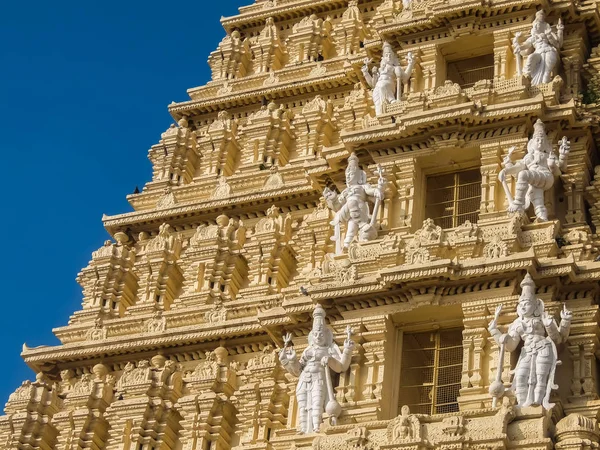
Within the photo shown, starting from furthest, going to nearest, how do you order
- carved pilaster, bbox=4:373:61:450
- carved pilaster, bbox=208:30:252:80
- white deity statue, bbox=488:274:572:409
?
carved pilaster, bbox=208:30:252:80
carved pilaster, bbox=4:373:61:450
white deity statue, bbox=488:274:572:409

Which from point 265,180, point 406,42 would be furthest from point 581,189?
point 265,180

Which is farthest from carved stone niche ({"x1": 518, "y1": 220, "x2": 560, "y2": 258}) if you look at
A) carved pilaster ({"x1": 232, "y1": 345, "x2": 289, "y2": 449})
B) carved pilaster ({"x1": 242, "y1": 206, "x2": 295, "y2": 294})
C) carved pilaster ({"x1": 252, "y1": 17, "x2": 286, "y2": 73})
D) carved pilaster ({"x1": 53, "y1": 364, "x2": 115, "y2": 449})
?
carved pilaster ({"x1": 252, "y1": 17, "x2": 286, "y2": 73})

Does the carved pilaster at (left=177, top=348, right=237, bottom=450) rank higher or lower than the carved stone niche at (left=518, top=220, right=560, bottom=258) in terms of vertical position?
lower

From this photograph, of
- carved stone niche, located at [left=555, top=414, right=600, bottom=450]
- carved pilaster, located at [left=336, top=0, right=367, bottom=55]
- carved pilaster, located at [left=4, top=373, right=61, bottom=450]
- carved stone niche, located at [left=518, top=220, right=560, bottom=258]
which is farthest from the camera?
carved pilaster, located at [left=336, top=0, right=367, bottom=55]

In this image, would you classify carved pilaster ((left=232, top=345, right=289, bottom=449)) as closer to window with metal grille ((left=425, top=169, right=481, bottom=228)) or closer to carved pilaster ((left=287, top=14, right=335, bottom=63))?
window with metal grille ((left=425, top=169, right=481, bottom=228))

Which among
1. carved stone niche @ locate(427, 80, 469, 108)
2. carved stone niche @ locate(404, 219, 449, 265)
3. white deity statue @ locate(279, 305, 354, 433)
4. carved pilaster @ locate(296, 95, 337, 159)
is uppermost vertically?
carved pilaster @ locate(296, 95, 337, 159)

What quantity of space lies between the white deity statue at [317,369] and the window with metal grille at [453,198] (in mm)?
4153

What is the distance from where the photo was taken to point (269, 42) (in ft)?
136

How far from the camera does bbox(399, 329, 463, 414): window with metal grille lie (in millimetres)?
28719

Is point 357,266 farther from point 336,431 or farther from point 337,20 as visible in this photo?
point 337,20

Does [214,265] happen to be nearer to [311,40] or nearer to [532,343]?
[311,40]

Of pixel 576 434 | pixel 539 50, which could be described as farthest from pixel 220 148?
pixel 576 434

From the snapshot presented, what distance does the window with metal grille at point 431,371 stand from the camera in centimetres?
2872

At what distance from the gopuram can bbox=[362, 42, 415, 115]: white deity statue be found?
0.08 m
